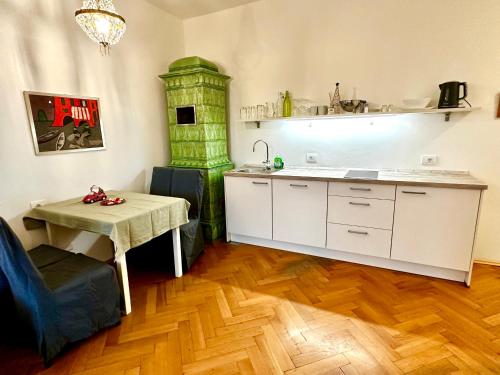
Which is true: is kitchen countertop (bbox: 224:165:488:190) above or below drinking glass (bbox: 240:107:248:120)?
below

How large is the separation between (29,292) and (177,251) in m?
1.12

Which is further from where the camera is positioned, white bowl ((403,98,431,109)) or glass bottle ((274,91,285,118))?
glass bottle ((274,91,285,118))

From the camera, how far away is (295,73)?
310 centimetres

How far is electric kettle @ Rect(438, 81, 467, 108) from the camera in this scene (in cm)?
236

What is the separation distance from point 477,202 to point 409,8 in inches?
71.5

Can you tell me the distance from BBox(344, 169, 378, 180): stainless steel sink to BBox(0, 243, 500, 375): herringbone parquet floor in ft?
2.83

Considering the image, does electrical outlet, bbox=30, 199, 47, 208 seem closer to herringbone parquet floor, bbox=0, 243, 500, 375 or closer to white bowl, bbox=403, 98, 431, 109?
herringbone parquet floor, bbox=0, 243, 500, 375

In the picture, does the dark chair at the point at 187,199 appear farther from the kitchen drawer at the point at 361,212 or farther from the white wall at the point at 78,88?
the kitchen drawer at the point at 361,212

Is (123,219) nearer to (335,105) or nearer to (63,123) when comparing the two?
(63,123)

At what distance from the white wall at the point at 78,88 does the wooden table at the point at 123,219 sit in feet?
0.74

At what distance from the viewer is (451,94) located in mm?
2379

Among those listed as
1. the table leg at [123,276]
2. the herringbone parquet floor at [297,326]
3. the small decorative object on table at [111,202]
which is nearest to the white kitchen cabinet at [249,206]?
the herringbone parquet floor at [297,326]

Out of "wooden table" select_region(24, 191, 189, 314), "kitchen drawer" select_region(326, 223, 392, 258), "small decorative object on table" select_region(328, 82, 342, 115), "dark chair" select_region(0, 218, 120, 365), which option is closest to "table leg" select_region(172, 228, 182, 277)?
"wooden table" select_region(24, 191, 189, 314)

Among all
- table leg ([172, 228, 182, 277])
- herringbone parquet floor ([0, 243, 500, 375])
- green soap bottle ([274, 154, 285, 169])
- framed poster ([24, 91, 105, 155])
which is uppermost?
framed poster ([24, 91, 105, 155])
